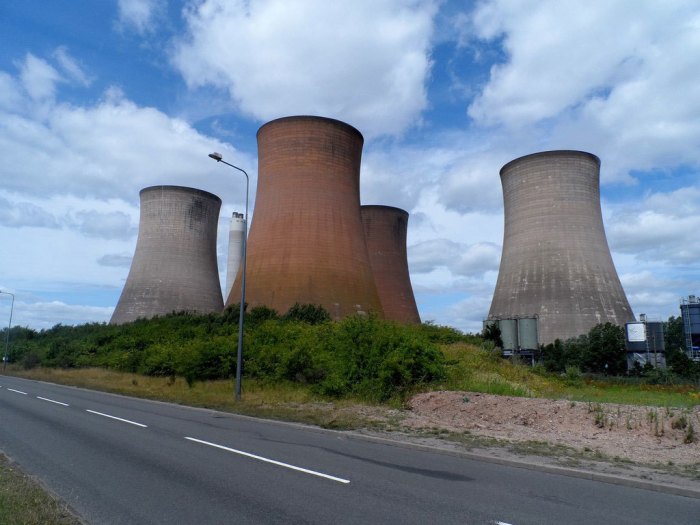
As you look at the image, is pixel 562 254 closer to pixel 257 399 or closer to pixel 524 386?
pixel 524 386

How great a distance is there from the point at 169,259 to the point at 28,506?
3091 centimetres

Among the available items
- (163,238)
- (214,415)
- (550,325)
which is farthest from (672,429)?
(163,238)

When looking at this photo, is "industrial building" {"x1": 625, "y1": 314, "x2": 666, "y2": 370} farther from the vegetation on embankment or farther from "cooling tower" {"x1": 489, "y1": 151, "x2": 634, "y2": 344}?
"cooling tower" {"x1": 489, "y1": 151, "x2": 634, "y2": 344}

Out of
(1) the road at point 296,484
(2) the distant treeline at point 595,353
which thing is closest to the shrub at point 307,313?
(2) the distant treeline at point 595,353

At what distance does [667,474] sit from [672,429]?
202 cm

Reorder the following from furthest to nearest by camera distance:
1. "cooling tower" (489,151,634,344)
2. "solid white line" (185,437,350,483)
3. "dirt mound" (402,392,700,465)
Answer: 1. "cooling tower" (489,151,634,344)
2. "dirt mound" (402,392,700,465)
3. "solid white line" (185,437,350,483)

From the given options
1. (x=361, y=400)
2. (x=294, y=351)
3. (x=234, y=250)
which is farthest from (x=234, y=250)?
(x=361, y=400)

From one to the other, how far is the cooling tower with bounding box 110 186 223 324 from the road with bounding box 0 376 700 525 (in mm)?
25800

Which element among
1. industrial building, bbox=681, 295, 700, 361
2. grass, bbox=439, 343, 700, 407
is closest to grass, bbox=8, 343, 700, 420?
grass, bbox=439, 343, 700, 407

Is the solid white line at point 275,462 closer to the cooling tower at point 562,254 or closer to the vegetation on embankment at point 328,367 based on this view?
the vegetation on embankment at point 328,367

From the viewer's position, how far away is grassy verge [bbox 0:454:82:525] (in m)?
3.56

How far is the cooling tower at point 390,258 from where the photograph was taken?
35.6 m

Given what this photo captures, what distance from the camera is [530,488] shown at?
4984 millimetres

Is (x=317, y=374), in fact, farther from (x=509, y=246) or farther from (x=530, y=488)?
(x=509, y=246)
